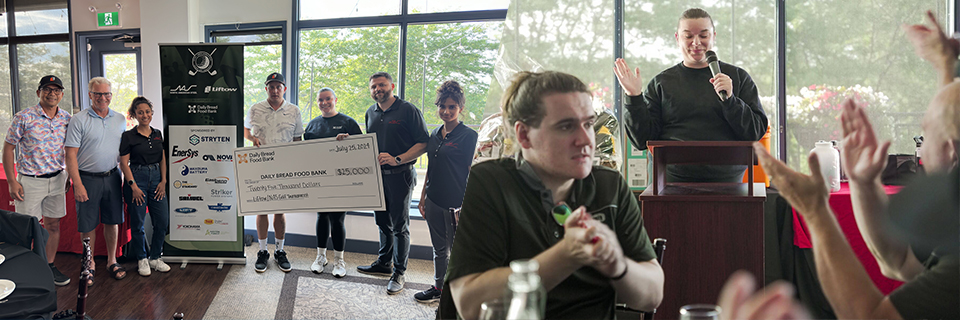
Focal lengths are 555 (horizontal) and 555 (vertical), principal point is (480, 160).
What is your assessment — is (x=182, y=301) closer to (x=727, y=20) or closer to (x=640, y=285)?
(x=640, y=285)

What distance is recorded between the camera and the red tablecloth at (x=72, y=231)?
4102mm

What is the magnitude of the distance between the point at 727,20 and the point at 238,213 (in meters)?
3.49

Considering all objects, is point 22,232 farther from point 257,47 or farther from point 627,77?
point 257,47

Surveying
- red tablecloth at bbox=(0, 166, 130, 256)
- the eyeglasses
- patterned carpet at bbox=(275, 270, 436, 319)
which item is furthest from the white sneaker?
the eyeglasses

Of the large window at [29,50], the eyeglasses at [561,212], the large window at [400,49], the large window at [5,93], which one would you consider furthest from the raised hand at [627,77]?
the large window at [5,93]

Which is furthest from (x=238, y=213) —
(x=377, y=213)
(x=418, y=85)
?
(x=418, y=85)

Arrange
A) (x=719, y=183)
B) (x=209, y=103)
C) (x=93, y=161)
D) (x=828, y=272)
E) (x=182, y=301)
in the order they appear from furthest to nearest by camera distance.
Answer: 1. (x=209, y=103)
2. (x=93, y=161)
3. (x=182, y=301)
4. (x=719, y=183)
5. (x=828, y=272)


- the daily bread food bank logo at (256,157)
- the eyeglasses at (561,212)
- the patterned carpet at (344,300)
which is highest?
the daily bread food bank logo at (256,157)

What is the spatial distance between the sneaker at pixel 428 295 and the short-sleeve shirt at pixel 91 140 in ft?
7.77

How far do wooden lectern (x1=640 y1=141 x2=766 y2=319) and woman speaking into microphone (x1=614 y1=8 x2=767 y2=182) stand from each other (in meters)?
0.19

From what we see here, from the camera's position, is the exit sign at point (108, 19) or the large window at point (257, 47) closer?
the large window at point (257, 47)

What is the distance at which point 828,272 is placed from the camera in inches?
35.9

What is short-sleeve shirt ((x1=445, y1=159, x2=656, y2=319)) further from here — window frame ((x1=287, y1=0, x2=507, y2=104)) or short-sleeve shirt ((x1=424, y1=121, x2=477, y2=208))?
window frame ((x1=287, y1=0, x2=507, y2=104))

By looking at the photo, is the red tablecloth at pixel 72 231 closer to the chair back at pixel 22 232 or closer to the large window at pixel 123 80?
the large window at pixel 123 80
